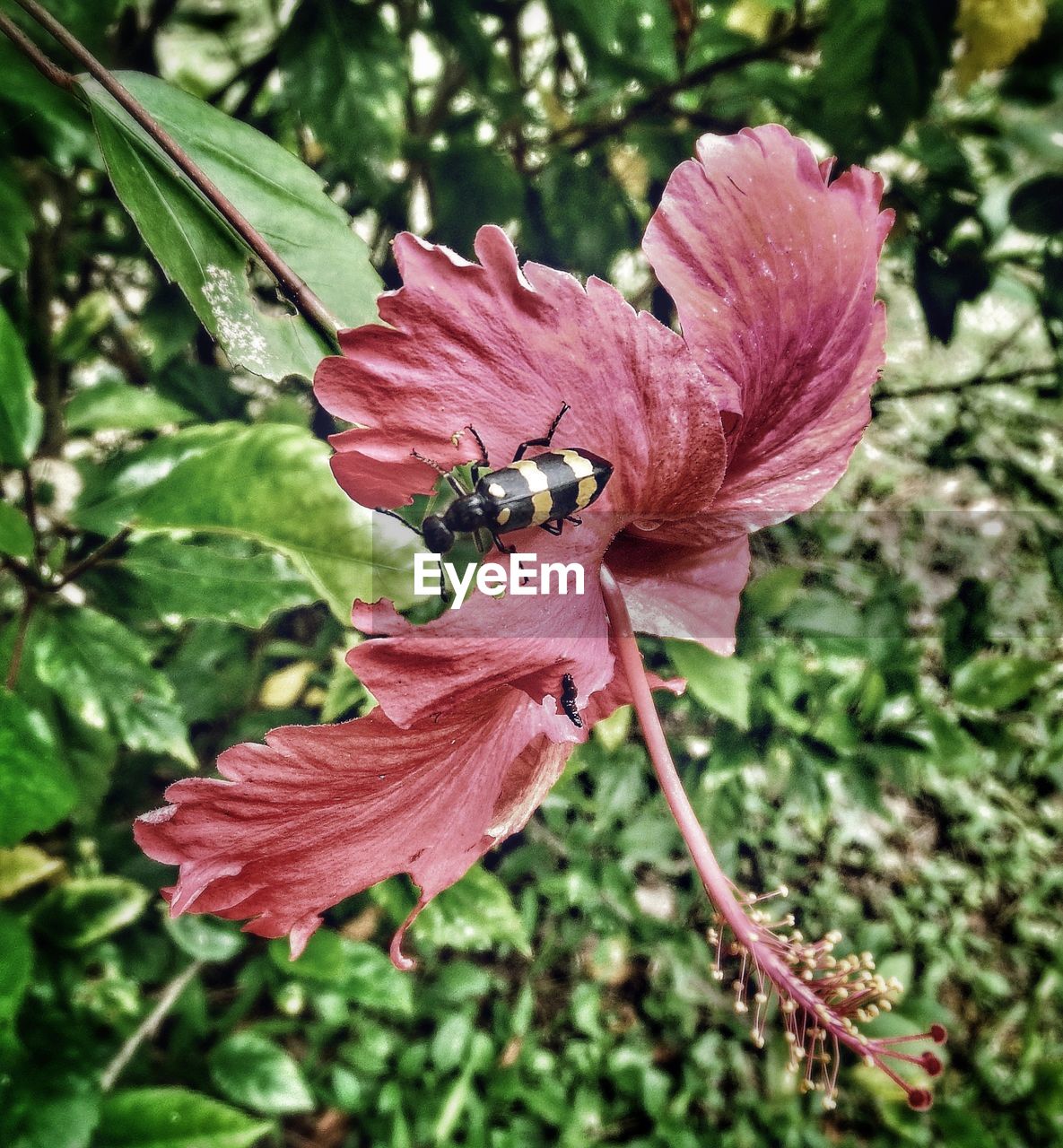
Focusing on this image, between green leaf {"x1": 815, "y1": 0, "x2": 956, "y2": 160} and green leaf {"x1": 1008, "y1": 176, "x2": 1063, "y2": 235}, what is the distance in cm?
27

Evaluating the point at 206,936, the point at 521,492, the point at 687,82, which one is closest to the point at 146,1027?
the point at 206,936

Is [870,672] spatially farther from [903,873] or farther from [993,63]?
[903,873]

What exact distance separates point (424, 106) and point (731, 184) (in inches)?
32.1

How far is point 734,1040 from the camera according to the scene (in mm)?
1346

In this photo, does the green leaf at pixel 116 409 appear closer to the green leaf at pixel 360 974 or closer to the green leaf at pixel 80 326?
the green leaf at pixel 80 326

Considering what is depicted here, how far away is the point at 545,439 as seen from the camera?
0.33 m

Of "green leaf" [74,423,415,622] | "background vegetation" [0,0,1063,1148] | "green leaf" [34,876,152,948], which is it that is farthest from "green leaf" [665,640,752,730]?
"green leaf" [34,876,152,948]

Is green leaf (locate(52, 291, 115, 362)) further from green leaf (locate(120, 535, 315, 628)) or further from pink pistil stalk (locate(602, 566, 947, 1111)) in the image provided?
pink pistil stalk (locate(602, 566, 947, 1111))

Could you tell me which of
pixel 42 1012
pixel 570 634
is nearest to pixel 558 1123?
pixel 42 1012

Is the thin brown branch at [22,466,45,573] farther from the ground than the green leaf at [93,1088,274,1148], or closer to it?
farther from the ground

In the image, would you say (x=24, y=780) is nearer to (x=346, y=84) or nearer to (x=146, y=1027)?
(x=146, y=1027)

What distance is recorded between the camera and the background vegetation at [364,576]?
23.6 inches

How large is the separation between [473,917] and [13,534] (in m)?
0.57

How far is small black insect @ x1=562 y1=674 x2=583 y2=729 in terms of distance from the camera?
0.35 m
